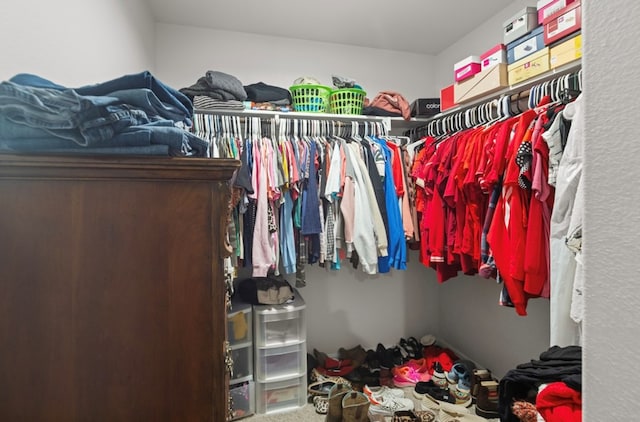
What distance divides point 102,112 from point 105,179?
0.43 feet

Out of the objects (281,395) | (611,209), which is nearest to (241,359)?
(281,395)

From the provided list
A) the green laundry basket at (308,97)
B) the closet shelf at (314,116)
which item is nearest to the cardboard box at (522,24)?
the closet shelf at (314,116)

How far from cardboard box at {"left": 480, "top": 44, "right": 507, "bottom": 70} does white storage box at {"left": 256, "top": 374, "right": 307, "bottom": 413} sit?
6.86 feet

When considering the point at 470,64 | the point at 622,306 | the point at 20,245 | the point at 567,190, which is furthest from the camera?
the point at 470,64

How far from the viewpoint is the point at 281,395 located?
208 cm

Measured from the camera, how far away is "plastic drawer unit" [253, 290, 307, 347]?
2.04m

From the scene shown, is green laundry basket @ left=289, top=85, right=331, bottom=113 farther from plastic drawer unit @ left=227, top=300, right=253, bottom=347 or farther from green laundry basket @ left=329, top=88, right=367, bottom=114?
plastic drawer unit @ left=227, top=300, right=253, bottom=347

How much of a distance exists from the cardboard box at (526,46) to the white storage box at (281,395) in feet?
6.98

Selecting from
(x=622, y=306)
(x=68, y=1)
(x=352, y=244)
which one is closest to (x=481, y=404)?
(x=352, y=244)

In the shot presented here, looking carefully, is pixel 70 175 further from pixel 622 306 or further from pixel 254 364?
pixel 254 364

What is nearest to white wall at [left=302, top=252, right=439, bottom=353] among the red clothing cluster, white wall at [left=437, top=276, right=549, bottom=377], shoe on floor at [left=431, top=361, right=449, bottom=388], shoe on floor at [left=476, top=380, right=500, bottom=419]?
white wall at [left=437, top=276, right=549, bottom=377]

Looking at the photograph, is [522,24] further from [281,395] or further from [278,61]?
[281,395]

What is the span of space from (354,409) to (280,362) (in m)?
0.53

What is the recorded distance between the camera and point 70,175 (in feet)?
2.13
